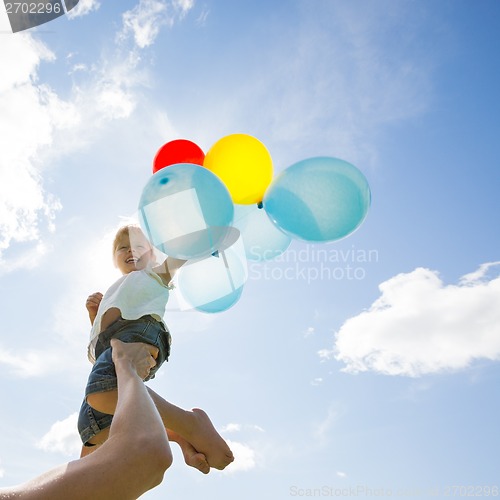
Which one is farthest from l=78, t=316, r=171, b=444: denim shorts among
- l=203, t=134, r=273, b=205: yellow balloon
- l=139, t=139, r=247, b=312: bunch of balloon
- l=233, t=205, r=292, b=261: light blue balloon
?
l=203, t=134, r=273, b=205: yellow balloon

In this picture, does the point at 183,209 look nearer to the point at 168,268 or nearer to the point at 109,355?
the point at 168,268

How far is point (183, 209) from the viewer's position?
2477 mm

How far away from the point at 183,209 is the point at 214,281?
2.09ft

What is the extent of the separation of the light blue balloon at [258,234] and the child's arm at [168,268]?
1.75 feet

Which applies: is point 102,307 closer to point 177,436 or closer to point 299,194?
point 177,436

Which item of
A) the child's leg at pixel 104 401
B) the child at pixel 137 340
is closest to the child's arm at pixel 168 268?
the child at pixel 137 340

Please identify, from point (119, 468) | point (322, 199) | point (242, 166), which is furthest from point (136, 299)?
point (119, 468)

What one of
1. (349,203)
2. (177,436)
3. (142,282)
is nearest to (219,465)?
(177,436)

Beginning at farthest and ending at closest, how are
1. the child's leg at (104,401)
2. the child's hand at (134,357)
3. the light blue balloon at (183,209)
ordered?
the light blue balloon at (183,209) < the child's leg at (104,401) < the child's hand at (134,357)

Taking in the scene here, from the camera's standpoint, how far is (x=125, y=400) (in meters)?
1.29

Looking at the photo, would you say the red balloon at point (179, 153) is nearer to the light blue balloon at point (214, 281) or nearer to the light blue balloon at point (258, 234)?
the light blue balloon at point (258, 234)

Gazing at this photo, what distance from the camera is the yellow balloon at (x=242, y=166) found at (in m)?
2.99

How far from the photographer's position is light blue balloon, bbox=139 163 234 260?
8.11ft

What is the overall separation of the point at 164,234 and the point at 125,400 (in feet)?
4.37
